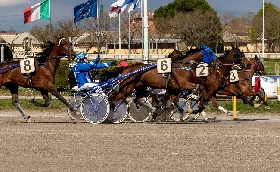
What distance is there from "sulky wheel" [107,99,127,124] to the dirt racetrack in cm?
137

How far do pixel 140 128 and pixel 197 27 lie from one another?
67899mm

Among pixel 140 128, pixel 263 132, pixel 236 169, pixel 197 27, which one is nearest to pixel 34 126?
pixel 140 128

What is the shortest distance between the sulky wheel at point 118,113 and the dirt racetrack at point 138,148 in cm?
137

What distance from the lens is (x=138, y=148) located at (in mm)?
12359

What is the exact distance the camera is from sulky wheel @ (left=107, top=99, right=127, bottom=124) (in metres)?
18.5

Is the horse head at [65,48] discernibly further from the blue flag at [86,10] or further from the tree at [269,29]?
the tree at [269,29]

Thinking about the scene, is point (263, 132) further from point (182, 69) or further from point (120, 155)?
point (120, 155)

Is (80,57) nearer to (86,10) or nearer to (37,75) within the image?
(37,75)

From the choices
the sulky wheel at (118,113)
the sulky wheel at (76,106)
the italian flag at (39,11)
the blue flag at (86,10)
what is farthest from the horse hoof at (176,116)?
the italian flag at (39,11)

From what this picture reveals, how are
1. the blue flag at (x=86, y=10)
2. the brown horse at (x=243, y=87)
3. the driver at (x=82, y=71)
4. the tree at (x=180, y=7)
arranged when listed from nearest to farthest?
the driver at (x=82, y=71), the brown horse at (x=243, y=87), the blue flag at (x=86, y=10), the tree at (x=180, y=7)

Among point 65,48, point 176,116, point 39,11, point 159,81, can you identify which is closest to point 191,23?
point 39,11

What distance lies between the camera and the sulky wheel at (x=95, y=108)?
59.3 feet

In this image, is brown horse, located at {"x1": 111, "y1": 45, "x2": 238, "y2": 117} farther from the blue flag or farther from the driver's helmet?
the blue flag

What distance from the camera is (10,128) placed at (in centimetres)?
1677
